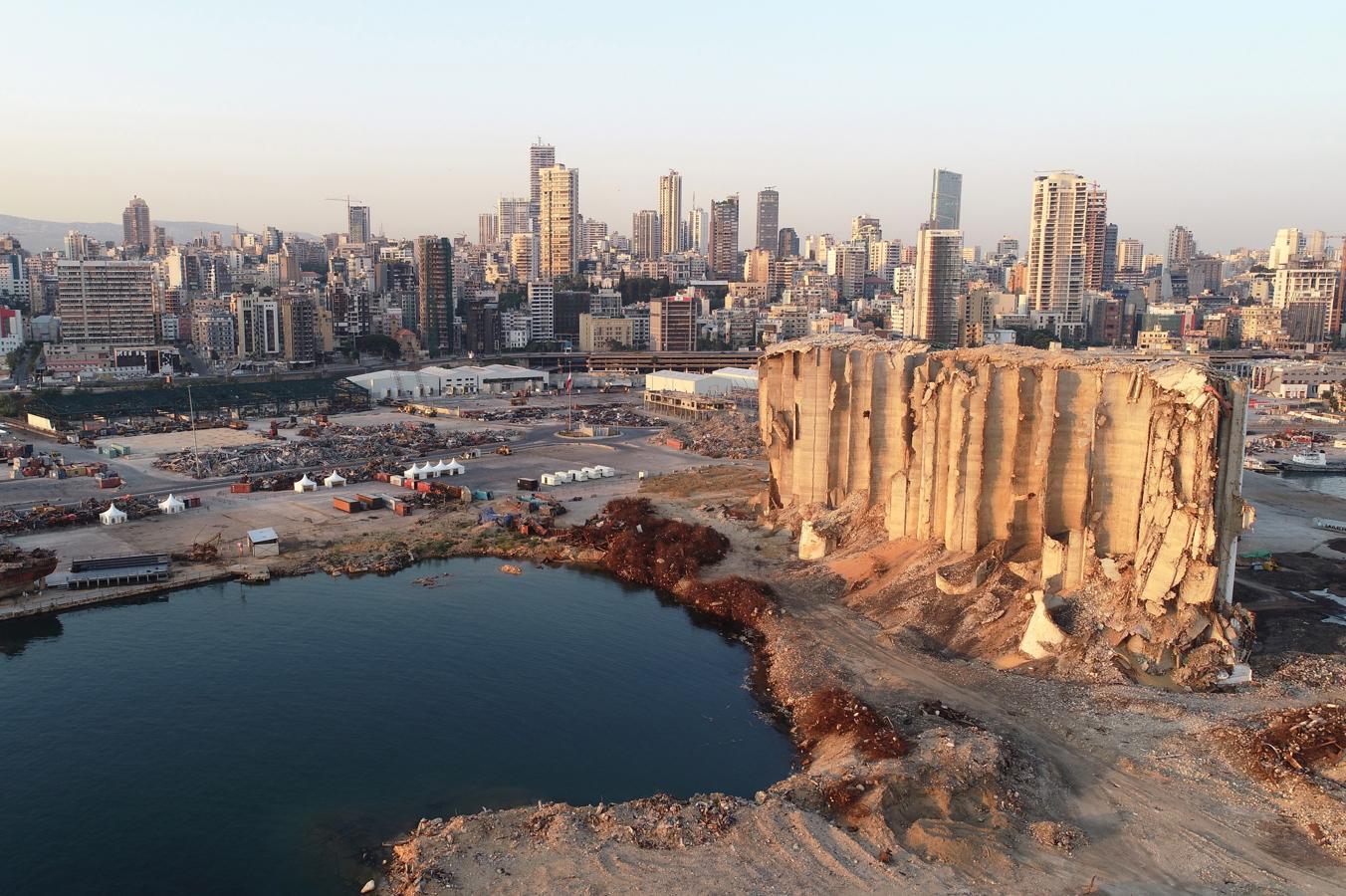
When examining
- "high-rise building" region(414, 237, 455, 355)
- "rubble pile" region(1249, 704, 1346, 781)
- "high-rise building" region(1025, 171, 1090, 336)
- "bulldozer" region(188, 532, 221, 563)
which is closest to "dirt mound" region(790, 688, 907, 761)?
"rubble pile" region(1249, 704, 1346, 781)

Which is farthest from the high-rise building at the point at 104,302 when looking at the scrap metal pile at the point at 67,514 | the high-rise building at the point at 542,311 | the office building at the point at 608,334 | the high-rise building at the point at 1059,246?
the high-rise building at the point at 1059,246

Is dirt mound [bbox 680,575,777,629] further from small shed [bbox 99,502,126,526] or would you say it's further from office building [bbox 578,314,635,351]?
office building [bbox 578,314,635,351]

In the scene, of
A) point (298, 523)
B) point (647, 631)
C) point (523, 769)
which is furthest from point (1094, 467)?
point (298, 523)

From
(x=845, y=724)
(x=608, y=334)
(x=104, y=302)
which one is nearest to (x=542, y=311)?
(x=608, y=334)

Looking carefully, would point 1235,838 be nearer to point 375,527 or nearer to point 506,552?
point 506,552

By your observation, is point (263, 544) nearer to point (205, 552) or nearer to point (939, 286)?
point (205, 552)

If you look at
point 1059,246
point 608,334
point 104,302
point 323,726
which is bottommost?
point 323,726
